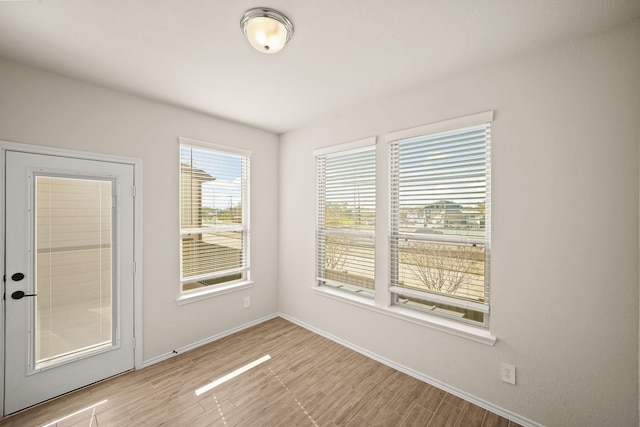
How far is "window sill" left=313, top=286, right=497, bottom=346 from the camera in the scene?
85.3 inches

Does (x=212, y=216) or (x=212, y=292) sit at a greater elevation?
(x=212, y=216)

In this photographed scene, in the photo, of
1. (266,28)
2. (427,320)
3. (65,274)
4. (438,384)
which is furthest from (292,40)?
(438,384)

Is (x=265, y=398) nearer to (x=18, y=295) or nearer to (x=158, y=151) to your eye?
(x=18, y=295)

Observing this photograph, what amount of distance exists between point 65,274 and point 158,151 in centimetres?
140

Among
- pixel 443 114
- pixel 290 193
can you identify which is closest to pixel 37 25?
pixel 290 193

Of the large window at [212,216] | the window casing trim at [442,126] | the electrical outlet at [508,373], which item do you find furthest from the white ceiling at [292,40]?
the electrical outlet at [508,373]

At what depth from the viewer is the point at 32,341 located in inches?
84.2

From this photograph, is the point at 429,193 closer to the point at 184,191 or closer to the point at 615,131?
the point at 615,131

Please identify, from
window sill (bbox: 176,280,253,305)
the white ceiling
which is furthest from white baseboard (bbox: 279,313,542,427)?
the white ceiling

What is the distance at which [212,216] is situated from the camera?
3.34 meters

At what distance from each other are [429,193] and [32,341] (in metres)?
3.60

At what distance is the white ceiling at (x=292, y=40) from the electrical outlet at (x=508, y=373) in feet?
7.82

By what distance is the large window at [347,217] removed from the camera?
118 inches

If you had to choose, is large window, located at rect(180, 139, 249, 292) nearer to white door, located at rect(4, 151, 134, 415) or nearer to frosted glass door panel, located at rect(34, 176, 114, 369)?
white door, located at rect(4, 151, 134, 415)
